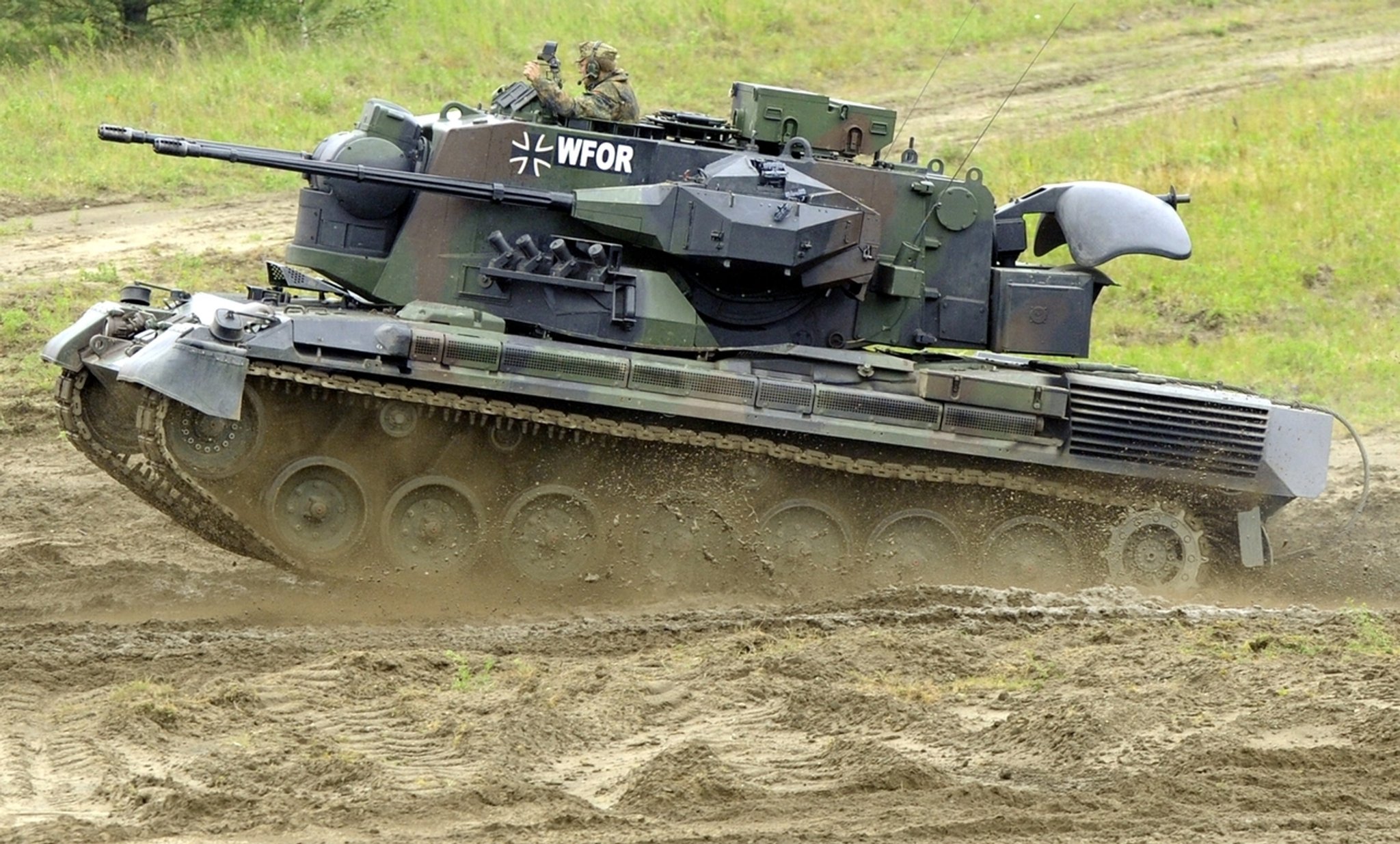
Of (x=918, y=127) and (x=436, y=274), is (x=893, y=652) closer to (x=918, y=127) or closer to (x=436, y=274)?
(x=436, y=274)

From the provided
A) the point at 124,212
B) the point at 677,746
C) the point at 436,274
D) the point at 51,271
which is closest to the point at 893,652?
the point at 677,746

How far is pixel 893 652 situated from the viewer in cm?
1041

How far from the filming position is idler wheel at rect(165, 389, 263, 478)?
11.2 meters

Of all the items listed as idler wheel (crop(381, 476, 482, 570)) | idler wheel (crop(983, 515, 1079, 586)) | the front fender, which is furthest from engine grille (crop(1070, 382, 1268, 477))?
the front fender

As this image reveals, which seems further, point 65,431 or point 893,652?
point 65,431

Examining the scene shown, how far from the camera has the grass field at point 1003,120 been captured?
19.7m

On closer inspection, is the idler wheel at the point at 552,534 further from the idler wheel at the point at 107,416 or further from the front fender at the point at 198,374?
the idler wheel at the point at 107,416

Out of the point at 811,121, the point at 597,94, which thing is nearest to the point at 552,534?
the point at 597,94

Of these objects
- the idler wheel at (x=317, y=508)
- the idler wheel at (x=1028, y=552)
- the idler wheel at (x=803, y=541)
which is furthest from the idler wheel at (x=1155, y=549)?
the idler wheel at (x=317, y=508)

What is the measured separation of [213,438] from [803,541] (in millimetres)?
4018

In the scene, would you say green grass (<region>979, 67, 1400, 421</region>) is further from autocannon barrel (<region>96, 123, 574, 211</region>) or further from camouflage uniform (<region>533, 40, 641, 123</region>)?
autocannon barrel (<region>96, 123, 574, 211</region>)

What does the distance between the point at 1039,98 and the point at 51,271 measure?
14606 millimetres

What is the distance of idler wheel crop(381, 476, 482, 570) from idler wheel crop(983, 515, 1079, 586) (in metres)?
3.63

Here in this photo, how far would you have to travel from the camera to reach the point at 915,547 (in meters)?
12.8
